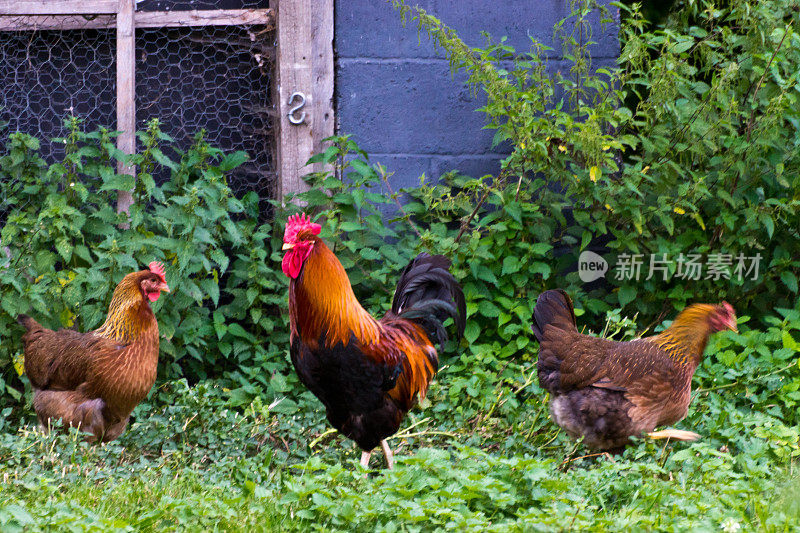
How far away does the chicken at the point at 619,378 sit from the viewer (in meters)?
4.28

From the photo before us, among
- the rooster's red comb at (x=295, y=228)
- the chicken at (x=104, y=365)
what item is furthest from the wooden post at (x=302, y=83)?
the rooster's red comb at (x=295, y=228)

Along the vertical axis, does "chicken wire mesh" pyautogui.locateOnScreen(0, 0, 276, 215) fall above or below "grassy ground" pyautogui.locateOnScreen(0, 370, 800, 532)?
above

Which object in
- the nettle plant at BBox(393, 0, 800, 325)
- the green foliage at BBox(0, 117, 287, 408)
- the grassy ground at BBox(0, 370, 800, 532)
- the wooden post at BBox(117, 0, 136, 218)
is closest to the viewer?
the grassy ground at BBox(0, 370, 800, 532)

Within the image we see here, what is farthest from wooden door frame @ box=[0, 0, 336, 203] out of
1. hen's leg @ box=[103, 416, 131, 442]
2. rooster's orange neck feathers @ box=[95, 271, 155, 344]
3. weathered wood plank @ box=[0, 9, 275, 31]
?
hen's leg @ box=[103, 416, 131, 442]

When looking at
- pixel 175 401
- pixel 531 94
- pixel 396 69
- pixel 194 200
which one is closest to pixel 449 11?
pixel 396 69

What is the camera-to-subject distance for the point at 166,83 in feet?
20.5

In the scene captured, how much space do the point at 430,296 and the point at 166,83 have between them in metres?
2.90

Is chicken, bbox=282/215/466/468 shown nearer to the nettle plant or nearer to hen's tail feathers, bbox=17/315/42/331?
the nettle plant

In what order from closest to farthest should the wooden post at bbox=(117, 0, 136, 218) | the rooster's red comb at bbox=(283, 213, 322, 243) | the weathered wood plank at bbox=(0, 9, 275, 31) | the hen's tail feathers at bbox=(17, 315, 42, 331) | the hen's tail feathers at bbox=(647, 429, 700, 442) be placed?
the rooster's red comb at bbox=(283, 213, 322, 243) < the hen's tail feathers at bbox=(647, 429, 700, 442) < the hen's tail feathers at bbox=(17, 315, 42, 331) < the wooden post at bbox=(117, 0, 136, 218) < the weathered wood plank at bbox=(0, 9, 275, 31)

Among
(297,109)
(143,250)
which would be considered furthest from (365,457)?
(297,109)

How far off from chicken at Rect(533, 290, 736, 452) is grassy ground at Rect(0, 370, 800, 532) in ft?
0.50

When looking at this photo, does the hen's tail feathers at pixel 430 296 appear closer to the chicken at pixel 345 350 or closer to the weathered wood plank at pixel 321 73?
the chicken at pixel 345 350

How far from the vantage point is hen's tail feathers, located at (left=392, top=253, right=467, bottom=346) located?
15.0 ft

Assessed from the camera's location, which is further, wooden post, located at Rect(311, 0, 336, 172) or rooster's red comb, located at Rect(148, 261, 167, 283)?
wooden post, located at Rect(311, 0, 336, 172)
